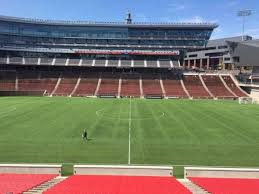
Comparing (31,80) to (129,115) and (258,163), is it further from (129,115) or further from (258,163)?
(258,163)

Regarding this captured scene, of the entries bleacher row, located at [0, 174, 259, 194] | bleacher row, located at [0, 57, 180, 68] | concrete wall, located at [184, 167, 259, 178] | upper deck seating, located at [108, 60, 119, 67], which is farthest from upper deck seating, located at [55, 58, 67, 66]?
concrete wall, located at [184, 167, 259, 178]

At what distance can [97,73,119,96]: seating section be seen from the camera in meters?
92.5

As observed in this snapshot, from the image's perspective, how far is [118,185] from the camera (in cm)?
1564

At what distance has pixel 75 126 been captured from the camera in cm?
3981

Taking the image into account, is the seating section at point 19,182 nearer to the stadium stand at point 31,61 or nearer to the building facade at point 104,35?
the stadium stand at point 31,61

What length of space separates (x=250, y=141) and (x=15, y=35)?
10819 centimetres

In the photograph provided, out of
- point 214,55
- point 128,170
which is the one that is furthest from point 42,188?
point 214,55

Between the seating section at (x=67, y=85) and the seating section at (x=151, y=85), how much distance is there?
19684mm

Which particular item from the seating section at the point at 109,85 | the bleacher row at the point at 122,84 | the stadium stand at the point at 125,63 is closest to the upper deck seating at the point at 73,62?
the bleacher row at the point at 122,84

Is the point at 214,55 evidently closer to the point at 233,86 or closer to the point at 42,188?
the point at 233,86

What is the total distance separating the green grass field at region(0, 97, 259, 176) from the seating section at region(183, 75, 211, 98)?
40.3 metres

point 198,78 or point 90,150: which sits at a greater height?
point 198,78

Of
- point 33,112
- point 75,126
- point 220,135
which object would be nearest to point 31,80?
point 33,112

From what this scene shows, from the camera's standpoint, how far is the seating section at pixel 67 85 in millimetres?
92431
